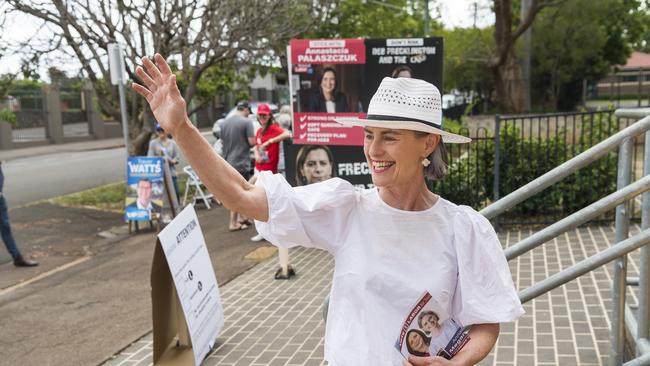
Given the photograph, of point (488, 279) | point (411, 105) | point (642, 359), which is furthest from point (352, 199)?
point (642, 359)

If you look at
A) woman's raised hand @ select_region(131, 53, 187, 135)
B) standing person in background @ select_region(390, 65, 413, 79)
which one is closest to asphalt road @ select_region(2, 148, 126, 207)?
standing person in background @ select_region(390, 65, 413, 79)

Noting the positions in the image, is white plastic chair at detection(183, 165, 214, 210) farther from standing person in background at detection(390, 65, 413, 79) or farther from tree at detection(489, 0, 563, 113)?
tree at detection(489, 0, 563, 113)

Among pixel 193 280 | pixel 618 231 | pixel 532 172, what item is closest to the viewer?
pixel 618 231

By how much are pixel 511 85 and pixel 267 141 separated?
55.6ft

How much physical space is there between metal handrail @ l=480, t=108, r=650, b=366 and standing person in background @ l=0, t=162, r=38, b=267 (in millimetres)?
6806

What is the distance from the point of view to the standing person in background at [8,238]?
793 cm

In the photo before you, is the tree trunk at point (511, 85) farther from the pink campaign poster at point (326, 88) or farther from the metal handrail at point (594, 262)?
the metal handrail at point (594, 262)

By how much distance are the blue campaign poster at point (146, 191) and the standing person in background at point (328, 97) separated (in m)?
3.30

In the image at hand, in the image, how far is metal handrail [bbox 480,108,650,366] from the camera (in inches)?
111

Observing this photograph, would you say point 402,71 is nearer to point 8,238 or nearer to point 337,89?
point 337,89

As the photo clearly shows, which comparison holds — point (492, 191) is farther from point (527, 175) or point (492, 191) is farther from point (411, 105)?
point (411, 105)

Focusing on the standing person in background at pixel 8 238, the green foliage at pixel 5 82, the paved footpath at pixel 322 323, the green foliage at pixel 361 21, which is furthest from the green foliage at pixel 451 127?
the green foliage at pixel 5 82

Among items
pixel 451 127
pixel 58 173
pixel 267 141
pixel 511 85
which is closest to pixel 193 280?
pixel 267 141

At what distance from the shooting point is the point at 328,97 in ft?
25.8
